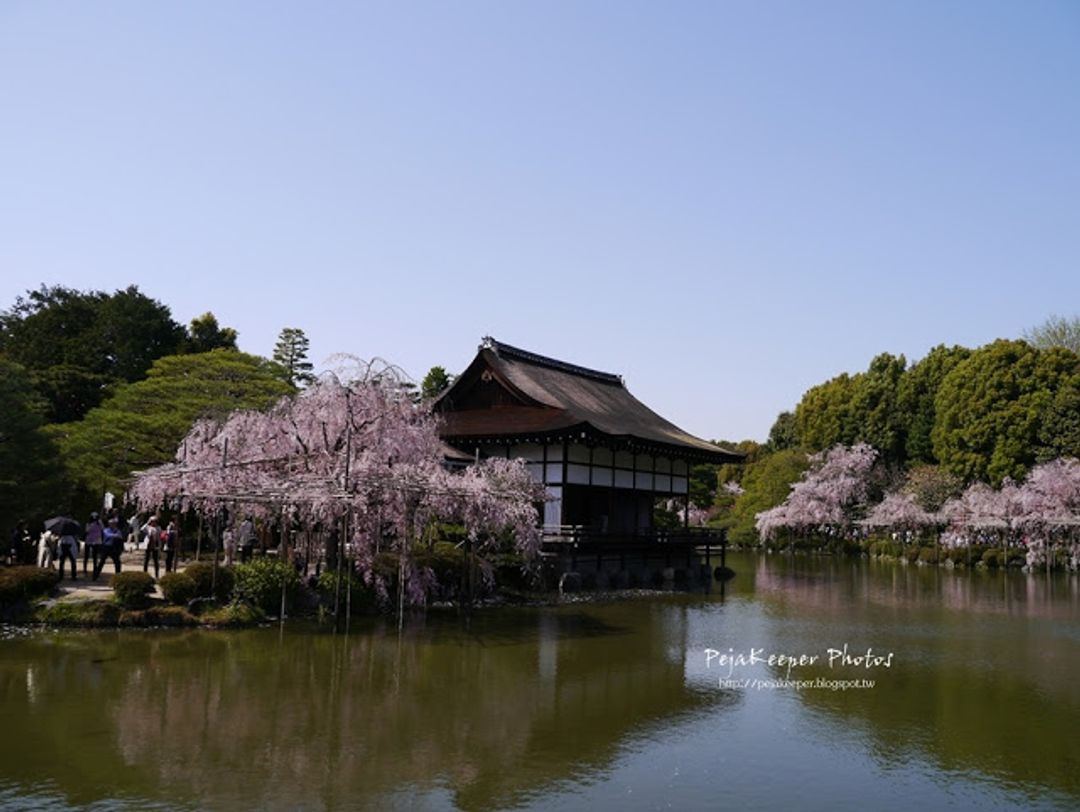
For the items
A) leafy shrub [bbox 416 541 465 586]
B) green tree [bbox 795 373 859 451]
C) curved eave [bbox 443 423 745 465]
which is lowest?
leafy shrub [bbox 416 541 465 586]

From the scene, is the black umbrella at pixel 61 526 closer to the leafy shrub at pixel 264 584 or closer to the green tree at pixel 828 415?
the leafy shrub at pixel 264 584

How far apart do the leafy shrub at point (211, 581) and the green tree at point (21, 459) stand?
475cm

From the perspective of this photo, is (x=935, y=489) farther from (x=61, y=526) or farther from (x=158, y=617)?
(x=61, y=526)

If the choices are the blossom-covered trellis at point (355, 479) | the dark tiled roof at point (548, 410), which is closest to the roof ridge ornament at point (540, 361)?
the dark tiled roof at point (548, 410)

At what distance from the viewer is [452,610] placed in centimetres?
2309

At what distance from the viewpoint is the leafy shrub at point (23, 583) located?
1784 centimetres

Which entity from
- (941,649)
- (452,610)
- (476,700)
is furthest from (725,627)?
(476,700)

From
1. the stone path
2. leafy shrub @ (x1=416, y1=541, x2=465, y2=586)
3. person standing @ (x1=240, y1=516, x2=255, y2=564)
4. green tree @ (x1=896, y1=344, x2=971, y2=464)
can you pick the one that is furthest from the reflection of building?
green tree @ (x1=896, y1=344, x2=971, y2=464)

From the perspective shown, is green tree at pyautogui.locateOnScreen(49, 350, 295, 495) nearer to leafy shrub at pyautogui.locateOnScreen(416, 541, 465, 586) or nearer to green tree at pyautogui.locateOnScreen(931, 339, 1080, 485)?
leafy shrub at pyautogui.locateOnScreen(416, 541, 465, 586)

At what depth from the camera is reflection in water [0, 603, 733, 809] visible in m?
9.74

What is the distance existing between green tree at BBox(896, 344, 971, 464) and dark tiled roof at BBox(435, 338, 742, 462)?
2591 cm

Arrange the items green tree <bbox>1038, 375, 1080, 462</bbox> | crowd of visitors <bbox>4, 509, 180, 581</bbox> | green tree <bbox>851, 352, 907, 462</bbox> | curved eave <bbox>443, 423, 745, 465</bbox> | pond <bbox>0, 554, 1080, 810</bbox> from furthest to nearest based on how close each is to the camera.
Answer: green tree <bbox>851, 352, 907, 462</bbox>
green tree <bbox>1038, 375, 1080, 462</bbox>
curved eave <bbox>443, 423, 745, 465</bbox>
crowd of visitors <bbox>4, 509, 180, 581</bbox>
pond <bbox>0, 554, 1080, 810</bbox>

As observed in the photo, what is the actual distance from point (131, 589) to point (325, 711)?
7738 mm

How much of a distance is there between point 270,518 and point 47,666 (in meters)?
8.12
